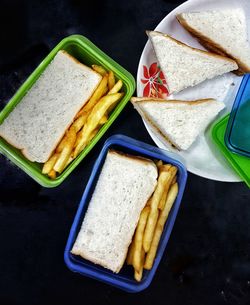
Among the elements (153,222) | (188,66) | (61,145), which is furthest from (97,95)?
(153,222)

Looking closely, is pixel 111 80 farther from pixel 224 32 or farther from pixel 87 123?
pixel 224 32

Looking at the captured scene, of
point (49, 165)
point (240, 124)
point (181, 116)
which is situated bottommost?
point (240, 124)

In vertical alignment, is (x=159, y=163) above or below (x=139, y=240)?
above

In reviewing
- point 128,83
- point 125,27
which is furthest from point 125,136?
point 125,27

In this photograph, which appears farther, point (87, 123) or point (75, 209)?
point (75, 209)

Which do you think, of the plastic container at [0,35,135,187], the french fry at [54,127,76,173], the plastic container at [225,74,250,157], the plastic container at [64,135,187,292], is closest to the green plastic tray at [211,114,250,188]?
the plastic container at [225,74,250,157]

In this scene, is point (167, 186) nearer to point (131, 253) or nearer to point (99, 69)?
point (131, 253)

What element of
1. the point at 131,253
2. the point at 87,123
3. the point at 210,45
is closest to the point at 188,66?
the point at 210,45

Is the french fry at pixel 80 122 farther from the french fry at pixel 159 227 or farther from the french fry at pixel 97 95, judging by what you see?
the french fry at pixel 159 227
